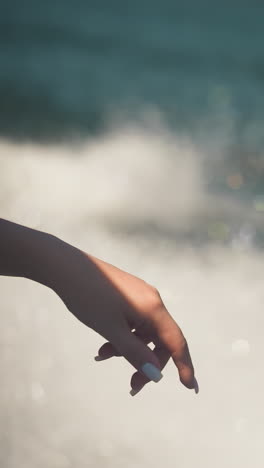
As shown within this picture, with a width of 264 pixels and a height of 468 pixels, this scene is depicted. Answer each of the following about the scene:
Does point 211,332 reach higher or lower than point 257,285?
lower

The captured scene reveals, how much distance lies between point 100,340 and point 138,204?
609 millimetres

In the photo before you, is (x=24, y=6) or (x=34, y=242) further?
(x=24, y=6)

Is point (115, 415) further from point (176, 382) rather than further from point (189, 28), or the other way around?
point (189, 28)

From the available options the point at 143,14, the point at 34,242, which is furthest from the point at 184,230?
the point at 143,14

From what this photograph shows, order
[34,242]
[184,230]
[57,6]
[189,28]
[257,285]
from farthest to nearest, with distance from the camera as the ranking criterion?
1. [57,6]
2. [189,28]
3. [184,230]
4. [257,285]
5. [34,242]

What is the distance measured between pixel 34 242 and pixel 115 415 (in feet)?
1.77

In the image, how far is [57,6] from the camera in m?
3.19

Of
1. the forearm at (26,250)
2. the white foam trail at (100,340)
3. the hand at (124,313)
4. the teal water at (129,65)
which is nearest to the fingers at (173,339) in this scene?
the hand at (124,313)

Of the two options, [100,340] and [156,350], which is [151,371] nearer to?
[156,350]

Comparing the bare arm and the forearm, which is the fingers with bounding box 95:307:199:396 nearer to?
the bare arm

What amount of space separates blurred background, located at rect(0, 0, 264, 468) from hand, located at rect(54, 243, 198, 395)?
1.30 ft

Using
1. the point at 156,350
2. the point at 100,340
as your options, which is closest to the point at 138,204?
the point at 100,340

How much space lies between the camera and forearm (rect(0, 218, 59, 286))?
81 centimetres

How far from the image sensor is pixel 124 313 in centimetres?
79
